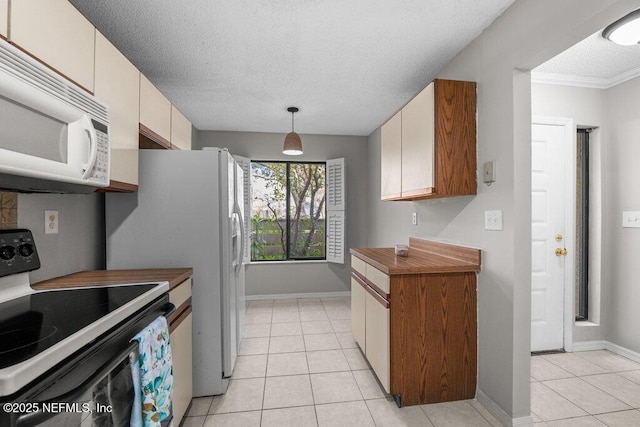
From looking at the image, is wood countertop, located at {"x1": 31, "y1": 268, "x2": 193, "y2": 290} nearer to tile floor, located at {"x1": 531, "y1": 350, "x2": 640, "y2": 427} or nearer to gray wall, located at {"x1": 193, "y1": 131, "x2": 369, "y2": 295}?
tile floor, located at {"x1": 531, "y1": 350, "x2": 640, "y2": 427}

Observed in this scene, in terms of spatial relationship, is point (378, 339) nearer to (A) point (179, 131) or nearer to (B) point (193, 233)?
(B) point (193, 233)

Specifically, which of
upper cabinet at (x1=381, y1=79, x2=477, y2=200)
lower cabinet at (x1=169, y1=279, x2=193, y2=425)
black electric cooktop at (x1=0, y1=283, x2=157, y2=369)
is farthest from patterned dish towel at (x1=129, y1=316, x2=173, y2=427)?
upper cabinet at (x1=381, y1=79, x2=477, y2=200)

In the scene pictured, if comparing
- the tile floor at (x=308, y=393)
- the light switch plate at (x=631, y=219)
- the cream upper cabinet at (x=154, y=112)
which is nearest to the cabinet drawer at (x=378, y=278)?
the tile floor at (x=308, y=393)

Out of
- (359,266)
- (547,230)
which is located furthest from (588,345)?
(359,266)

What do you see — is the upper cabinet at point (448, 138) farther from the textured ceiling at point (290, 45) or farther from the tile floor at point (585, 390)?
the tile floor at point (585, 390)

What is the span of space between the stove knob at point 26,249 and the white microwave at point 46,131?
0.31 m

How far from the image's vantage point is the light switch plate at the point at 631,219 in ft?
8.25

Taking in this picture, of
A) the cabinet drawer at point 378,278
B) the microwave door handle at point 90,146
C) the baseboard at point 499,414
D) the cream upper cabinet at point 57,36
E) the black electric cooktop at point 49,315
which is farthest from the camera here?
the cabinet drawer at point 378,278

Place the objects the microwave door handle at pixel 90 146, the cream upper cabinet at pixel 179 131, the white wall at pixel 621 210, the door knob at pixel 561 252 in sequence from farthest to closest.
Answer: the door knob at pixel 561 252
the white wall at pixel 621 210
the cream upper cabinet at pixel 179 131
the microwave door handle at pixel 90 146

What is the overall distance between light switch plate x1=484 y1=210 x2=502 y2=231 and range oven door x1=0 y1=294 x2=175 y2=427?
1.95m

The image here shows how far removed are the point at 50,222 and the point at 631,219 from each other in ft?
13.8

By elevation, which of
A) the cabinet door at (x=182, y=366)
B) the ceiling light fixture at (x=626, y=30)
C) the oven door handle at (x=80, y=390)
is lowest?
the cabinet door at (x=182, y=366)

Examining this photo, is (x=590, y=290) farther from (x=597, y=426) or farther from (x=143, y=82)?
(x=143, y=82)

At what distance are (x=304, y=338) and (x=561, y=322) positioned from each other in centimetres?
239
